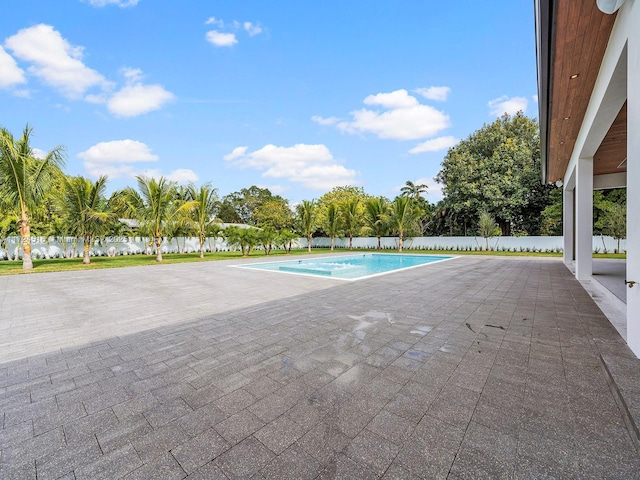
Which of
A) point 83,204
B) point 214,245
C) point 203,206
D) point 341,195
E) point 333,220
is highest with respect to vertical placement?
point 341,195

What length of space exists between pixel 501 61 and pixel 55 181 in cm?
1782

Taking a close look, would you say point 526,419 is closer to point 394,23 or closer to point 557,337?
point 557,337

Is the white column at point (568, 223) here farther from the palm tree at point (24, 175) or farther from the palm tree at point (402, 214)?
the palm tree at point (24, 175)

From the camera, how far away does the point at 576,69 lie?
4012 millimetres

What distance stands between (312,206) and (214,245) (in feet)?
30.2

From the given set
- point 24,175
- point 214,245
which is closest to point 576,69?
point 24,175

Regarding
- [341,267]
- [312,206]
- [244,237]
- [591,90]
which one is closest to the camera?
[591,90]

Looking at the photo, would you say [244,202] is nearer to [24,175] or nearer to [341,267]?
[24,175]

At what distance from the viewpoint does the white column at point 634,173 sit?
97.0 inches

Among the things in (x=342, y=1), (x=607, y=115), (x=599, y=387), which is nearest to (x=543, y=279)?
(x=607, y=115)

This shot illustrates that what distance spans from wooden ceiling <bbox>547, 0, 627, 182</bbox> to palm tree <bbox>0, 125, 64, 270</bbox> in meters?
15.1

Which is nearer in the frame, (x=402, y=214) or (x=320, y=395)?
(x=320, y=395)

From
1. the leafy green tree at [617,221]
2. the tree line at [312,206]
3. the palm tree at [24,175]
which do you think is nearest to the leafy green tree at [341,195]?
the tree line at [312,206]

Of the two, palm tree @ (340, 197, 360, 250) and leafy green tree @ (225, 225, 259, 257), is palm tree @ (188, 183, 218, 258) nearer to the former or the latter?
leafy green tree @ (225, 225, 259, 257)
